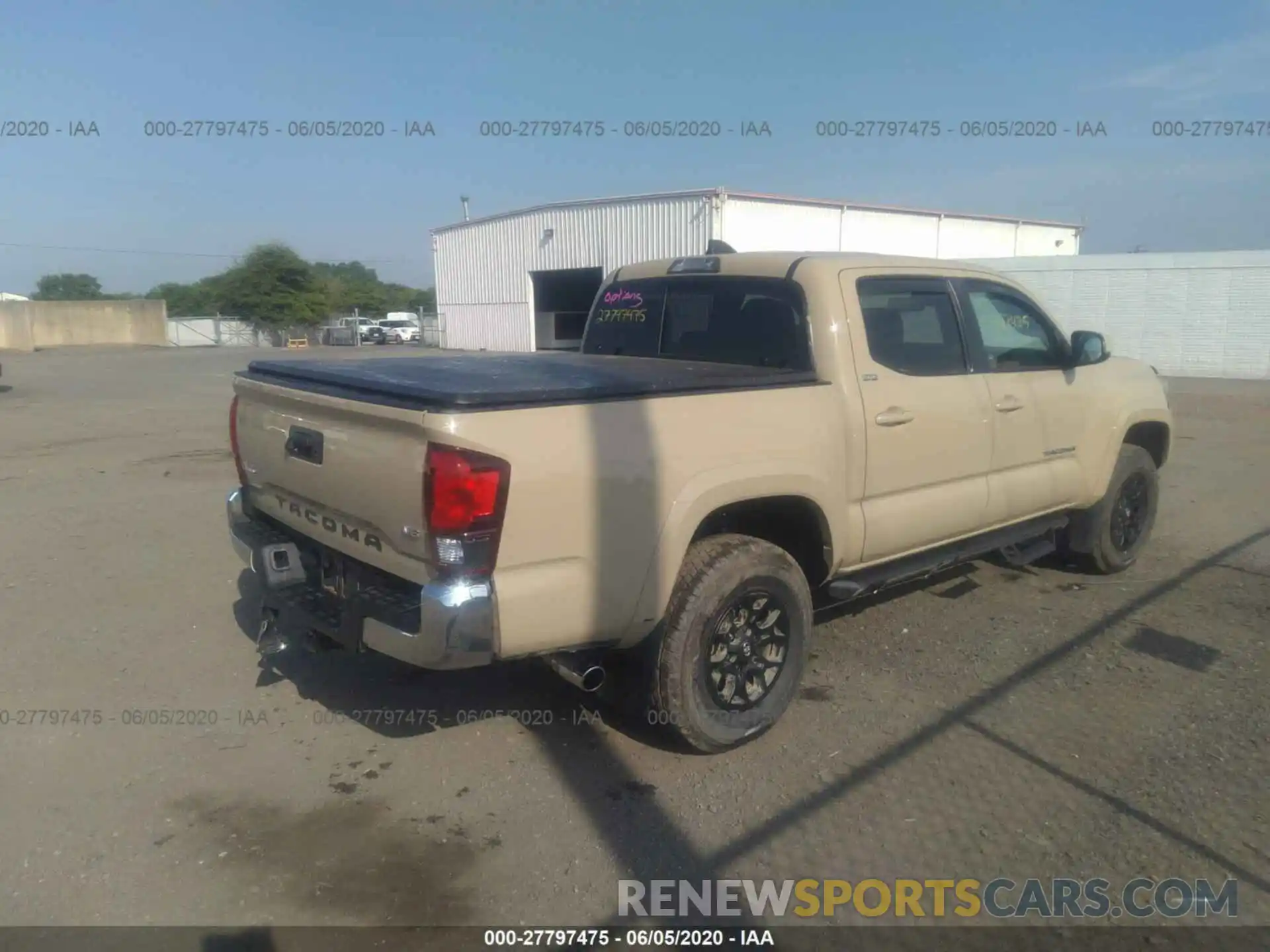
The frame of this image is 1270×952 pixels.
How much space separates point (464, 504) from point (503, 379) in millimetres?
713

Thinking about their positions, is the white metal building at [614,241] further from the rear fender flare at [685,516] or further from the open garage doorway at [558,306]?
the rear fender flare at [685,516]

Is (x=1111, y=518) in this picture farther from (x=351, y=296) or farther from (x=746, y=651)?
(x=351, y=296)

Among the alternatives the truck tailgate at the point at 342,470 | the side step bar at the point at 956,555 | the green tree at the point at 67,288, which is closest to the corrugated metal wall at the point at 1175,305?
the side step bar at the point at 956,555

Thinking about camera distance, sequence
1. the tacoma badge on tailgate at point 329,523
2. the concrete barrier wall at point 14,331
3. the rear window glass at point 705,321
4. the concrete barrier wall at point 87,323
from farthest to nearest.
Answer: the concrete barrier wall at point 87,323, the concrete barrier wall at point 14,331, the rear window glass at point 705,321, the tacoma badge on tailgate at point 329,523

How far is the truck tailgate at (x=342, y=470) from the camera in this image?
3150 mm

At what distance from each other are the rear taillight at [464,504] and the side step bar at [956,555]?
6.26 feet

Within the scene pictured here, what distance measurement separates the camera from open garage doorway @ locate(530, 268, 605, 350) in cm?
3441

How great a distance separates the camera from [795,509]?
4105mm

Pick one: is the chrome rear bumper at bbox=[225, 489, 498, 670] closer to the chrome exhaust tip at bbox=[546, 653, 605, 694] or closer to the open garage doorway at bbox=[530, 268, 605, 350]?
the chrome exhaust tip at bbox=[546, 653, 605, 694]

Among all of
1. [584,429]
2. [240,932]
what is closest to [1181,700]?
[584,429]

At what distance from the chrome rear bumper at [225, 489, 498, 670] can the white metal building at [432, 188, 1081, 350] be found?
20.4 m

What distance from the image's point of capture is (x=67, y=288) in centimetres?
10038

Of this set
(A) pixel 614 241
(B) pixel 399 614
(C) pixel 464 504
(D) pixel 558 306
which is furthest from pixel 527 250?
(C) pixel 464 504

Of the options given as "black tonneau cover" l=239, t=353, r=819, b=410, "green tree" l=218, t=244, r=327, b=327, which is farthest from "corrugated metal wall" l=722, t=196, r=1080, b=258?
"green tree" l=218, t=244, r=327, b=327
